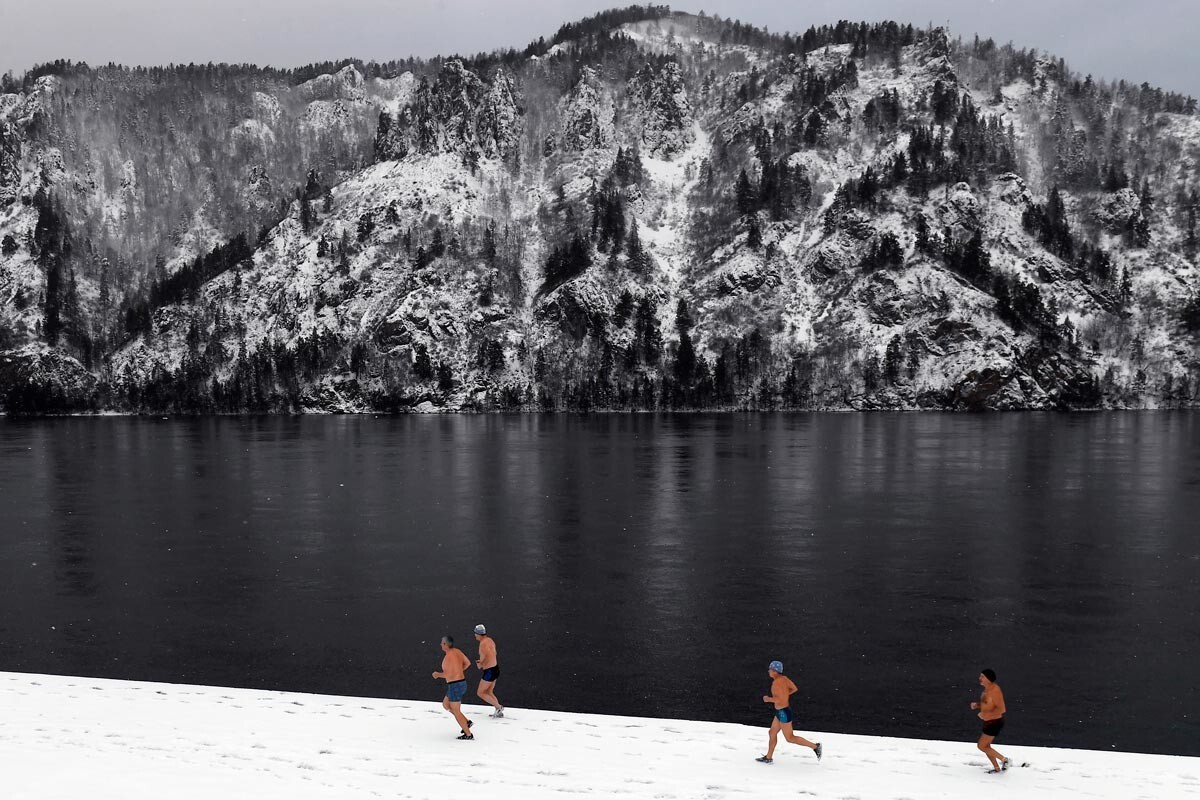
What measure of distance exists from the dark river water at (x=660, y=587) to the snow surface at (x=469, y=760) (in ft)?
12.7

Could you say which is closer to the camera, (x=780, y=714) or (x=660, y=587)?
(x=780, y=714)

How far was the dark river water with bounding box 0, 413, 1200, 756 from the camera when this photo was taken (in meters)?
27.1

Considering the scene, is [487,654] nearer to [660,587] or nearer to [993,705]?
[993,705]

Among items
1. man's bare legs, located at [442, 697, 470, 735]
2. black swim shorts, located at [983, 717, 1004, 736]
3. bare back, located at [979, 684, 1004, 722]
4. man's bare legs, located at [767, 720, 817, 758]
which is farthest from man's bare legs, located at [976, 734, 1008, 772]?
man's bare legs, located at [442, 697, 470, 735]

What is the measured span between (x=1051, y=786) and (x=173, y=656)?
2816cm

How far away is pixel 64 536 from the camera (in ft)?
177

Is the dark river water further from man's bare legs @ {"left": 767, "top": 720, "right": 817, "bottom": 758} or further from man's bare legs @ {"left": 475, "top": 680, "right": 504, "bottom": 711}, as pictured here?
man's bare legs @ {"left": 767, "top": 720, "right": 817, "bottom": 758}

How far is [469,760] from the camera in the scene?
1883cm

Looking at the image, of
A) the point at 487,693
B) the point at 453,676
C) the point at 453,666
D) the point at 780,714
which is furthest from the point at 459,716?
the point at 780,714

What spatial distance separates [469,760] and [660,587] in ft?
70.7

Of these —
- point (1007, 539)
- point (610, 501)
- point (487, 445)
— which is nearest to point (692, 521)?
point (610, 501)

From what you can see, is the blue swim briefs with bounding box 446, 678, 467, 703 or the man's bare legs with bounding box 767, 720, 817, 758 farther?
the blue swim briefs with bounding box 446, 678, 467, 703

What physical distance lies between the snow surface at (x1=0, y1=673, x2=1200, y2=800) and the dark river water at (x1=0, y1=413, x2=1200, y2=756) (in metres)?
3.88

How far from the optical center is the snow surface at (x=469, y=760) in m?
17.1
